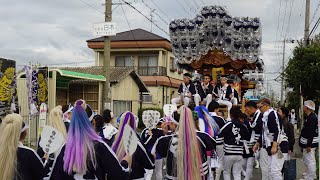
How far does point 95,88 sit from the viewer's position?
65.2ft

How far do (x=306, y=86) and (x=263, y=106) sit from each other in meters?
Result: 10.2

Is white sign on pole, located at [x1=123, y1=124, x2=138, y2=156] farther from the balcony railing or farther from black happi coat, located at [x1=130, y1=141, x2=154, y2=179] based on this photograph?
the balcony railing

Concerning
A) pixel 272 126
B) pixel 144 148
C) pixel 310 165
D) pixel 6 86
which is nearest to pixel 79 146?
pixel 144 148

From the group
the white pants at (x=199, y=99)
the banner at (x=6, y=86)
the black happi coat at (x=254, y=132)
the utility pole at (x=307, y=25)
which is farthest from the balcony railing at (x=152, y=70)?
the black happi coat at (x=254, y=132)

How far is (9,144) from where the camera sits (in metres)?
4.03

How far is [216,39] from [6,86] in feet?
21.9

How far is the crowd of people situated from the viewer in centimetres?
403

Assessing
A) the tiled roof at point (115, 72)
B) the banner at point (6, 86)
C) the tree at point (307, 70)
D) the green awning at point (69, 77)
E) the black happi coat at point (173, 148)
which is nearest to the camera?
the black happi coat at point (173, 148)

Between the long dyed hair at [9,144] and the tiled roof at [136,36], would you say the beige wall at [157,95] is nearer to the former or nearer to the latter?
the tiled roof at [136,36]

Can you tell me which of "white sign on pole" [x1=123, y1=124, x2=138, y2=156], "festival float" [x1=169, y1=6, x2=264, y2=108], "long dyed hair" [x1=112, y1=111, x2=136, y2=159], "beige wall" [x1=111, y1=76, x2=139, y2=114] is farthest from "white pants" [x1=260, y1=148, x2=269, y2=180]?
"beige wall" [x1=111, y1=76, x2=139, y2=114]

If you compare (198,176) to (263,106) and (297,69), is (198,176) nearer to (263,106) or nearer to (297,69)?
(263,106)

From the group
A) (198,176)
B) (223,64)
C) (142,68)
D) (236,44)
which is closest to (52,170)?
(198,176)

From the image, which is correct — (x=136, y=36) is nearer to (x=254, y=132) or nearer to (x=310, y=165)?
(x=310, y=165)

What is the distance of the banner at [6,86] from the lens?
11.6 metres
